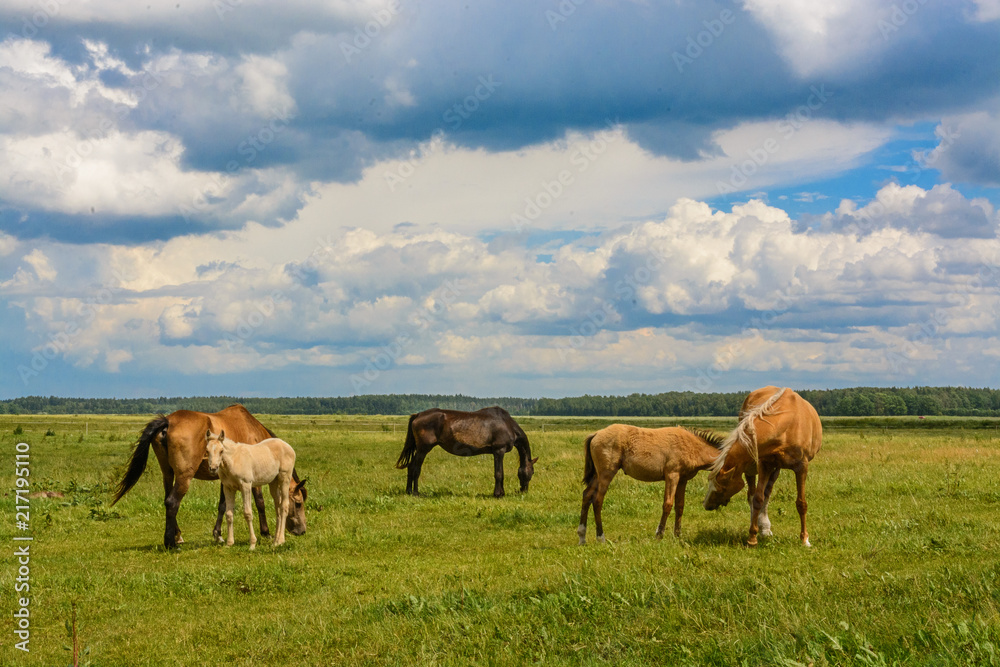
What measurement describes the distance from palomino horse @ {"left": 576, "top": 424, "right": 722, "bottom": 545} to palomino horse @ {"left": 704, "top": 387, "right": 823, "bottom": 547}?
0.43 m

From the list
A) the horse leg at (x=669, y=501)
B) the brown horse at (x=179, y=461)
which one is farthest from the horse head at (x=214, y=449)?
the horse leg at (x=669, y=501)

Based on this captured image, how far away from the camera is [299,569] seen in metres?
10.8

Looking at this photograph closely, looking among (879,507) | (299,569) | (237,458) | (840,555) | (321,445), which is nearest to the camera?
(840,555)

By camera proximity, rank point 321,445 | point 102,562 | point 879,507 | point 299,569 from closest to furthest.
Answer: point 299,569, point 102,562, point 879,507, point 321,445

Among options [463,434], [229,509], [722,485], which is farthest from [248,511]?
[463,434]

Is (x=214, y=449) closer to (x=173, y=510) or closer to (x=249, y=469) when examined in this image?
(x=249, y=469)

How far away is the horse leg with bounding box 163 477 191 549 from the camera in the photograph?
12859 mm

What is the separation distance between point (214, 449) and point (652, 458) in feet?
23.4

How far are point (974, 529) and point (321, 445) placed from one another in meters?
32.7

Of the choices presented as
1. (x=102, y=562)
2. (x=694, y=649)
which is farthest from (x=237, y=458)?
(x=694, y=649)

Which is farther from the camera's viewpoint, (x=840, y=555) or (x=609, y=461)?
(x=609, y=461)

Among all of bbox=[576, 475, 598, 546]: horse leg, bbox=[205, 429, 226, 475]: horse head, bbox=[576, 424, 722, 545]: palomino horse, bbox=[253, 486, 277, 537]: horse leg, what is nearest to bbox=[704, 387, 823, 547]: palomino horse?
bbox=[576, 424, 722, 545]: palomino horse

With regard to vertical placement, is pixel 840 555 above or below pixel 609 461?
below

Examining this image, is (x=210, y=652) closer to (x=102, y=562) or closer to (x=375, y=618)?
(x=375, y=618)
